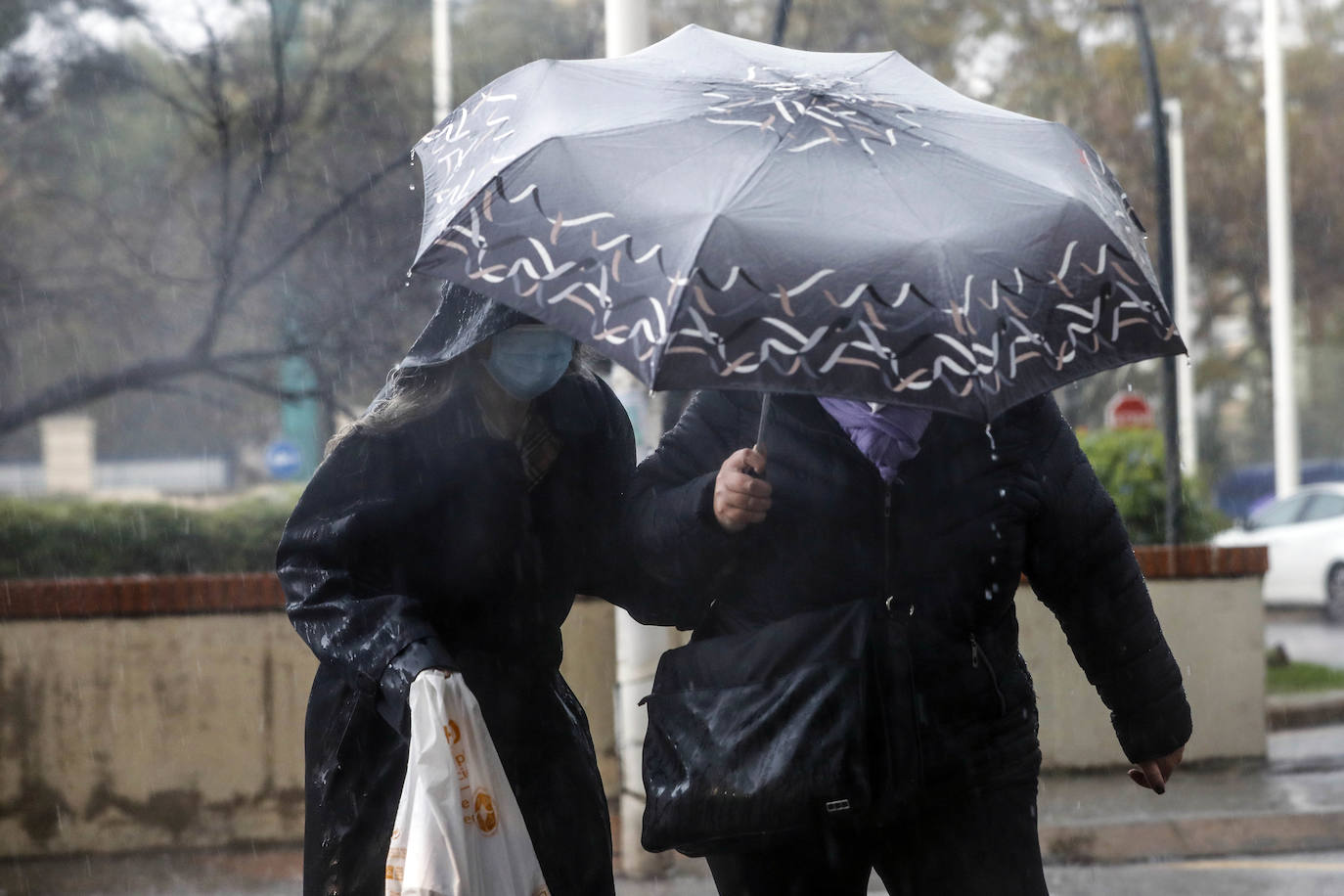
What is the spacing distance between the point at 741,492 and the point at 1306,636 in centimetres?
1601

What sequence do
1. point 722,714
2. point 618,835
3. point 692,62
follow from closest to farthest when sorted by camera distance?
point 722,714, point 692,62, point 618,835

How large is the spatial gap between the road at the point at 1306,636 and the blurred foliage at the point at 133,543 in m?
8.28

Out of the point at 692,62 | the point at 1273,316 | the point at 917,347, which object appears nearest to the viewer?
the point at 917,347

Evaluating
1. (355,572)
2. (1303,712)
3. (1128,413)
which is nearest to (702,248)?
(355,572)

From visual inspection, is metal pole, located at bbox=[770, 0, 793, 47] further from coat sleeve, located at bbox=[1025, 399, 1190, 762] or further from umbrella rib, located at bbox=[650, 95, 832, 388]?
umbrella rib, located at bbox=[650, 95, 832, 388]

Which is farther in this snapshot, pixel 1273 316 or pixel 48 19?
pixel 1273 316

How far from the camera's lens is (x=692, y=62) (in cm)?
310

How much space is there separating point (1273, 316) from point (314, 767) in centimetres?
2045

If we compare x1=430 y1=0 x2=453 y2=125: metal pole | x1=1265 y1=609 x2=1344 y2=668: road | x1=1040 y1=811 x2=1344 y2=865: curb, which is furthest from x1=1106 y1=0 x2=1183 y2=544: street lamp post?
x1=430 y1=0 x2=453 y2=125: metal pole

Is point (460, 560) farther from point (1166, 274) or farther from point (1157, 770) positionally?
point (1166, 274)

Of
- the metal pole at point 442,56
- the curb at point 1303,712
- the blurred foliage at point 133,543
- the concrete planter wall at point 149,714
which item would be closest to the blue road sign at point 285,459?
the metal pole at point 442,56

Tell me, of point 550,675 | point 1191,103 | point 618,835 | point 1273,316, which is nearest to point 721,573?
point 550,675

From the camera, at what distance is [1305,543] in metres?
19.7

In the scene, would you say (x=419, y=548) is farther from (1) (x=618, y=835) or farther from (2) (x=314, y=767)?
(1) (x=618, y=835)
